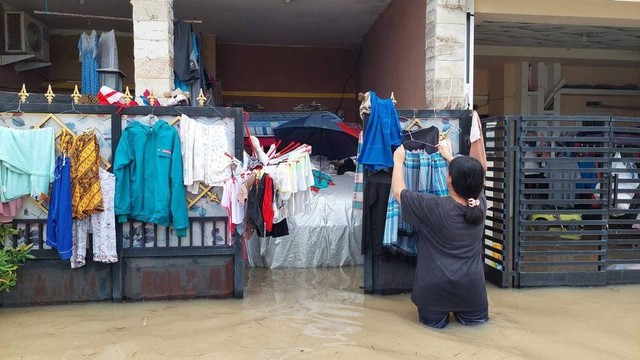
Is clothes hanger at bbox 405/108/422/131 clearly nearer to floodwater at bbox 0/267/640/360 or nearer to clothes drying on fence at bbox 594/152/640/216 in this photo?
floodwater at bbox 0/267/640/360

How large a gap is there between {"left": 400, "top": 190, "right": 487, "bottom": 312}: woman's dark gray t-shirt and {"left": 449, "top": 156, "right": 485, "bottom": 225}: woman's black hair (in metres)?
0.06

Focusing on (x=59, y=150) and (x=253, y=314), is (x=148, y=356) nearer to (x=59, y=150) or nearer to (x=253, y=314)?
(x=253, y=314)

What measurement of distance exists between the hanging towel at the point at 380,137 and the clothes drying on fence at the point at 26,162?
107 inches

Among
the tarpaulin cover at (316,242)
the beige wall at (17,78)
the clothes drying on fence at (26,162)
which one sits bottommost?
the tarpaulin cover at (316,242)

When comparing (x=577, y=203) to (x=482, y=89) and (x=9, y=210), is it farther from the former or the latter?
(x=482, y=89)

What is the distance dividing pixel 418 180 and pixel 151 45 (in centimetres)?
358

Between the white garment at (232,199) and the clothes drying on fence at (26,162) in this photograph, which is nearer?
the clothes drying on fence at (26,162)

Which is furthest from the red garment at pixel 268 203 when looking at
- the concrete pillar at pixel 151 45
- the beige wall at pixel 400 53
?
the beige wall at pixel 400 53

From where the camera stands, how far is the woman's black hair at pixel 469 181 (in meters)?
3.74

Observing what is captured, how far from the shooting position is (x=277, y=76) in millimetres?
12047

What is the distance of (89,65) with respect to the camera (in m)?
6.75

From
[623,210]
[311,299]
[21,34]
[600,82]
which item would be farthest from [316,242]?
[600,82]

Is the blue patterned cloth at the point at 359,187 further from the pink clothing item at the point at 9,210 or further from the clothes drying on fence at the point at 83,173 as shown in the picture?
the pink clothing item at the point at 9,210

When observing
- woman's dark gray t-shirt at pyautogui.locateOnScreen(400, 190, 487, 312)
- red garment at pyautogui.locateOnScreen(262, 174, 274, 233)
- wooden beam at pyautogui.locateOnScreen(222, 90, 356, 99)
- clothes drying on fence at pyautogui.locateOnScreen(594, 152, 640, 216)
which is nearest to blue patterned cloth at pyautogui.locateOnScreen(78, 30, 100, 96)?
red garment at pyautogui.locateOnScreen(262, 174, 274, 233)
